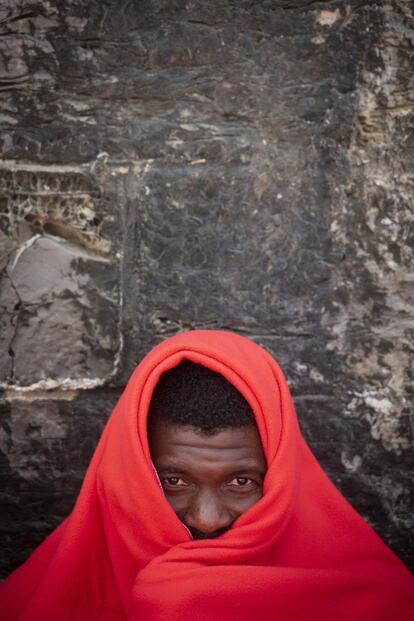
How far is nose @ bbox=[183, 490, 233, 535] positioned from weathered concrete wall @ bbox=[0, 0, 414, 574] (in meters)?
0.55

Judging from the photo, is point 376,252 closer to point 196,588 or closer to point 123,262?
point 123,262

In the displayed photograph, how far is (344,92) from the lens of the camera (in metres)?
1.91

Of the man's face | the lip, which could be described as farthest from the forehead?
the lip

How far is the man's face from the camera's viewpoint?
152 centimetres

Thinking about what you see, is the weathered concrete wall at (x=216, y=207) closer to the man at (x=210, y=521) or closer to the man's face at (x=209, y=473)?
the man at (x=210, y=521)

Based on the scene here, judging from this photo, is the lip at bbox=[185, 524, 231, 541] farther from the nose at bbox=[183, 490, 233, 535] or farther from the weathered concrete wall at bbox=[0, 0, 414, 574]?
the weathered concrete wall at bbox=[0, 0, 414, 574]

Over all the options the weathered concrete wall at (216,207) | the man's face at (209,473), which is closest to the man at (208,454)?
the man's face at (209,473)

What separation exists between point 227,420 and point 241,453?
76mm

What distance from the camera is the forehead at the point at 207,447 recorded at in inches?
60.3

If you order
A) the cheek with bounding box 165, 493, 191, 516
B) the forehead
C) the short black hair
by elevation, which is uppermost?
the short black hair

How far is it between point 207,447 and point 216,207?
708 millimetres

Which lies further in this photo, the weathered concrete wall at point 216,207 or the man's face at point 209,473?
the weathered concrete wall at point 216,207

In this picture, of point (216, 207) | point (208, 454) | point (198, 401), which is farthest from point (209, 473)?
point (216, 207)

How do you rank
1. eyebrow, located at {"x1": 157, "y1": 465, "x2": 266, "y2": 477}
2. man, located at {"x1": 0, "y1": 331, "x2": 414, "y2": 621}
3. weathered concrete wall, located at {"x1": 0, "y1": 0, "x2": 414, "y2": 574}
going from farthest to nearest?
1. weathered concrete wall, located at {"x1": 0, "y1": 0, "x2": 414, "y2": 574}
2. eyebrow, located at {"x1": 157, "y1": 465, "x2": 266, "y2": 477}
3. man, located at {"x1": 0, "y1": 331, "x2": 414, "y2": 621}
